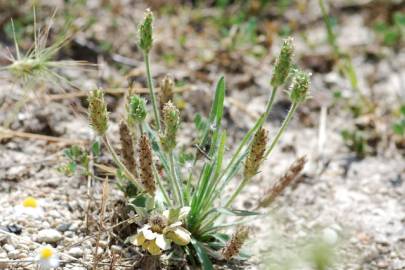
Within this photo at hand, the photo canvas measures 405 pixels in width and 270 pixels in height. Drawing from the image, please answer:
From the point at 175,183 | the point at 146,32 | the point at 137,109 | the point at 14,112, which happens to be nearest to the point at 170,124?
the point at 137,109

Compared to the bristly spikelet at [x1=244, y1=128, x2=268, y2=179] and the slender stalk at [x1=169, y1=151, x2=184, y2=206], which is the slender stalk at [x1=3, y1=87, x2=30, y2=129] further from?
the bristly spikelet at [x1=244, y1=128, x2=268, y2=179]

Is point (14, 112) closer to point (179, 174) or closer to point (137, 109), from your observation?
point (179, 174)

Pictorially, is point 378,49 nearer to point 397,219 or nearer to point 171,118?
point 397,219

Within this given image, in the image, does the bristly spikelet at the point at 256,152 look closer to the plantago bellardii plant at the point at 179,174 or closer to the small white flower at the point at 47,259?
the plantago bellardii plant at the point at 179,174

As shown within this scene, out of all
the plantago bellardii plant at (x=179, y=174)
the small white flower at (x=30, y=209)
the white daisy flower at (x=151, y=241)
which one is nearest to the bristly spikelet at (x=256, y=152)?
the plantago bellardii plant at (x=179, y=174)

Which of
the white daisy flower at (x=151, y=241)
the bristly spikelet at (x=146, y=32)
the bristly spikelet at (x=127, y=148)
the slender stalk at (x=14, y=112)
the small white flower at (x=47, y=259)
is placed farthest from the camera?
the slender stalk at (x=14, y=112)

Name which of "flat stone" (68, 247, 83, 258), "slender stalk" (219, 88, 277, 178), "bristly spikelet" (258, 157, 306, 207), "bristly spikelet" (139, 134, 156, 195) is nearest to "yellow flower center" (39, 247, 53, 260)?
"flat stone" (68, 247, 83, 258)

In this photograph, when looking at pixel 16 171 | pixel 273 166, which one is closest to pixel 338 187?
pixel 273 166
